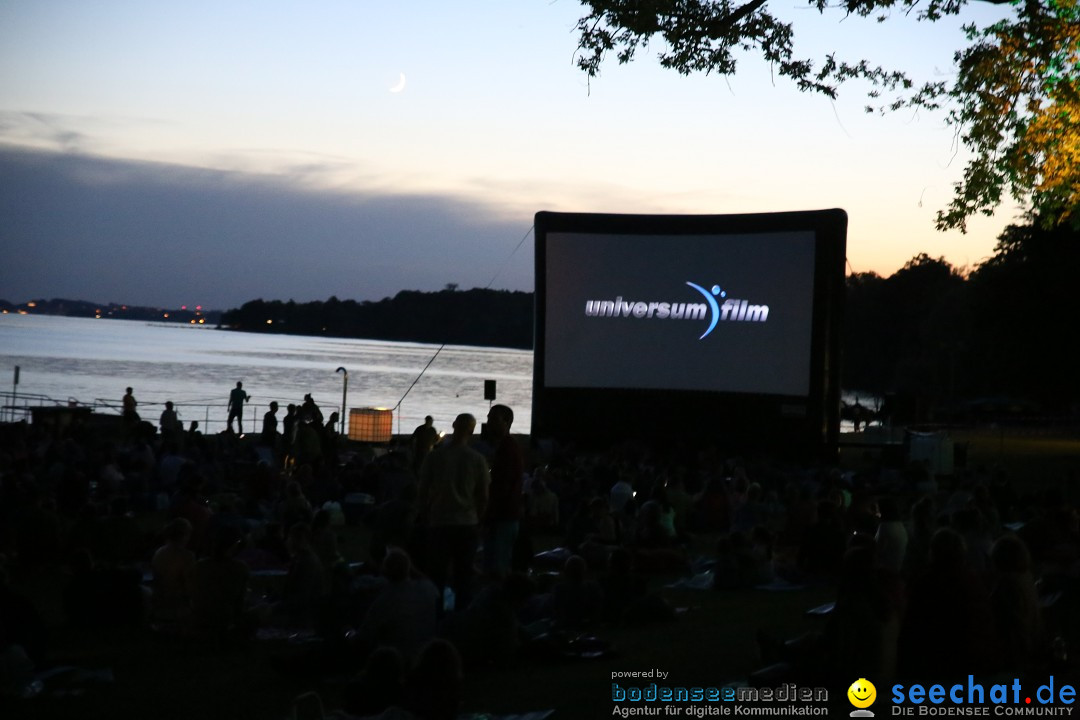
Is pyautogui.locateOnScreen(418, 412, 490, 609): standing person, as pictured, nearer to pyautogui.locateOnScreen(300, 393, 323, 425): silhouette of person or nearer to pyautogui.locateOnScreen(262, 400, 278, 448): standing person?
pyautogui.locateOnScreen(300, 393, 323, 425): silhouette of person

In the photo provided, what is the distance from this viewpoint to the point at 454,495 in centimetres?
629

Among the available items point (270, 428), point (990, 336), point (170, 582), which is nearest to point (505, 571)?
point (170, 582)

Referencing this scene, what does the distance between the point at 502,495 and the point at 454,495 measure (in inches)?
23.5

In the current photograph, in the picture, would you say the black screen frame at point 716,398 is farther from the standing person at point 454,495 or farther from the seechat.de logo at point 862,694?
the seechat.de logo at point 862,694

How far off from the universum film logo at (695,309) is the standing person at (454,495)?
1363cm

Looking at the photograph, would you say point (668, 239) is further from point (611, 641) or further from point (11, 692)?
point (11, 692)

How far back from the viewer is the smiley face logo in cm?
498

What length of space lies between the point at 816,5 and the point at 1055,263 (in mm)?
25183

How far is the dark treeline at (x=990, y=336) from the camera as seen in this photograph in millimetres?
30406

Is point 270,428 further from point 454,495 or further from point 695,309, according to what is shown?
point 454,495

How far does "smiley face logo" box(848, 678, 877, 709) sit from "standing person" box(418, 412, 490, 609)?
2.25 meters

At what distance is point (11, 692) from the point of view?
17.1ft

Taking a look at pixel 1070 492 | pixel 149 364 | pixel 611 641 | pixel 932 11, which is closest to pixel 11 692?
pixel 611 641

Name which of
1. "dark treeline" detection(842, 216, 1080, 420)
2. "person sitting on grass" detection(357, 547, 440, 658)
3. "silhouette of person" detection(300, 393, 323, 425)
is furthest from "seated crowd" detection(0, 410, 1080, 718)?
"dark treeline" detection(842, 216, 1080, 420)
